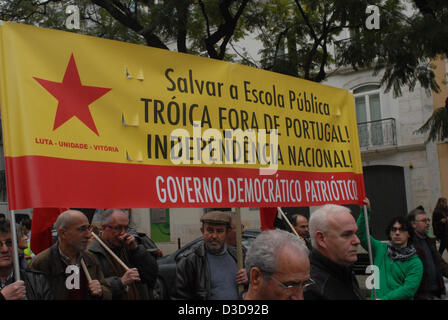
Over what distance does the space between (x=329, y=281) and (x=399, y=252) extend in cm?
210

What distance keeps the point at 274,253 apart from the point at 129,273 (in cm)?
203

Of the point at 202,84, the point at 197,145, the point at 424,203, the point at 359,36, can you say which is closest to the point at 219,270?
the point at 197,145

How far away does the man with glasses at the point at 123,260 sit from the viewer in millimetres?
4348

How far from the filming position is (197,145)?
399cm

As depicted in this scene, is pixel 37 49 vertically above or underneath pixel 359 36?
underneath

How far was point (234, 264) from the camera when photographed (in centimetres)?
476

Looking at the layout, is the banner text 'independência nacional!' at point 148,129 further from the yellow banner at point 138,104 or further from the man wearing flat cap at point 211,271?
the man wearing flat cap at point 211,271

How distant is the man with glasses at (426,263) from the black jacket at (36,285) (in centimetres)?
329

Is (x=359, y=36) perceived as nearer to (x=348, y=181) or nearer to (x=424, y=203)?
(x=348, y=181)

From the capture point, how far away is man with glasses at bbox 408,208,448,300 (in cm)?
512

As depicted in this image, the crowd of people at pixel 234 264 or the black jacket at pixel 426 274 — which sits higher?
the crowd of people at pixel 234 264

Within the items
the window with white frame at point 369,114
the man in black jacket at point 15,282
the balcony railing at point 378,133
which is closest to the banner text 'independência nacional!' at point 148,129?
the man in black jacket at point 15,282

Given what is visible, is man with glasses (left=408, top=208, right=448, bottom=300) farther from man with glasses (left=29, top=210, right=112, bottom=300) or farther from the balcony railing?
the balcony railing

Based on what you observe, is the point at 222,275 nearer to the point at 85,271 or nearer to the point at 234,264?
the point at 234,264
